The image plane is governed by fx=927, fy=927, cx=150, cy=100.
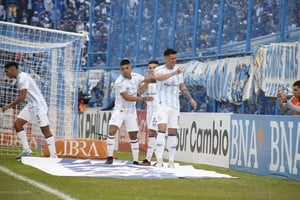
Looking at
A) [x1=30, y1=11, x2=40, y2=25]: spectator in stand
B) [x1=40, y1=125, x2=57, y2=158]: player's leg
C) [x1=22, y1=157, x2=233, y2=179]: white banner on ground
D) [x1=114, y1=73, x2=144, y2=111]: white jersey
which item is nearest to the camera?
[x1=22, y1=157, x2=233, y2=179]: white banner on ground

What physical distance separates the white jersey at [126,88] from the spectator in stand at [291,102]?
2.87 metres

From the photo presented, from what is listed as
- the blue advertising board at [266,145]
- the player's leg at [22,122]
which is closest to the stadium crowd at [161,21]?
the blue advertising board at [266,145]

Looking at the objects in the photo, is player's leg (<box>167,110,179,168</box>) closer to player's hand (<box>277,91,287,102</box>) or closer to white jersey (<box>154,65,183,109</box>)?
white jersey (<box>154,65,183,109</box>)

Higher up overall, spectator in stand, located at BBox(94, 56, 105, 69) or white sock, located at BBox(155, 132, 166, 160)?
spectator in stand, located at BBox(94, 56, 105, 69)

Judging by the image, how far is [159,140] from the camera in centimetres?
1580

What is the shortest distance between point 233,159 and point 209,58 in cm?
309

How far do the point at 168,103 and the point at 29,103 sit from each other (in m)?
2.89

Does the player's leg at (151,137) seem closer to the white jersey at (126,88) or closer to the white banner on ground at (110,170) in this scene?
the white banner on ground at (110,170)

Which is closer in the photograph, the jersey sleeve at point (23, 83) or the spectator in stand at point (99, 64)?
the jersey sleeve at point (23, 83)

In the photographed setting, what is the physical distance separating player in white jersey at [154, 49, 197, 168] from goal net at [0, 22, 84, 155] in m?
5.42

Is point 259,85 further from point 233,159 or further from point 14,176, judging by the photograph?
point 14,176

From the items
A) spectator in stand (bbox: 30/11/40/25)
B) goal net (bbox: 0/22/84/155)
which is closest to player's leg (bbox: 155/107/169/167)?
goal net (bbox: 0/22/84/155)

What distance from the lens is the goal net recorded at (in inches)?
842

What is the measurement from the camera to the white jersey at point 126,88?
16.5 m
